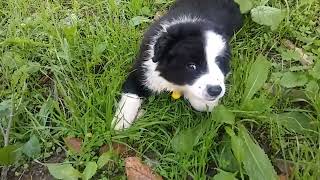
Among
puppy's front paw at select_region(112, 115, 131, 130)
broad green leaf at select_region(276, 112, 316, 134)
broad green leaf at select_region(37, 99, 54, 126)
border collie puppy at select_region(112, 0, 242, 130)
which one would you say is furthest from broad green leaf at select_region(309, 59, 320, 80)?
broad green leaf at select_region(37, 99, 54, 126)

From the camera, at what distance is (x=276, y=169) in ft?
9.01

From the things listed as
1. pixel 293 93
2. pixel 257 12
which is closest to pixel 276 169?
pixel 293 93

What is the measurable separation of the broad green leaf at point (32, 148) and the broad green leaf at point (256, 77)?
1150 mm

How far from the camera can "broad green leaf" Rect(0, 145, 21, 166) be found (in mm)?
2715

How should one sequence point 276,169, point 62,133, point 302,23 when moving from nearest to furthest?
point 276,169
point 62,133
point 302,23

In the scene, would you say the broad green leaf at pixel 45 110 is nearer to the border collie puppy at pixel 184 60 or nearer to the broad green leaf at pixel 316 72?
the border collie puppy at pixel 184 60

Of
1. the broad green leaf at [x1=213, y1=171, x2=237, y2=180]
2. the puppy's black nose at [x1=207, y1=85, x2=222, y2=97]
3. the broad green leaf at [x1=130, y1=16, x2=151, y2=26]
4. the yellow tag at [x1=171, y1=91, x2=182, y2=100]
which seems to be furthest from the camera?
the broad green leaf at [x1=130, y1=16, x2=151, y2=26]

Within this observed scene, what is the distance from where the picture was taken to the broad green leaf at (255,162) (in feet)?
8.38

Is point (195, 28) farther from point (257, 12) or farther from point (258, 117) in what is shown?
point (257, 12)

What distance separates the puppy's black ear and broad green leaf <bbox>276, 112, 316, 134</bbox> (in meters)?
0.72

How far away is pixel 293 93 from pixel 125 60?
104cm

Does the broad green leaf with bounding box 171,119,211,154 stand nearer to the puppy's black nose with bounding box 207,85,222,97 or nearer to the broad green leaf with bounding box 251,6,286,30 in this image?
the puppy's black nose with bounding box 207,85,222,97

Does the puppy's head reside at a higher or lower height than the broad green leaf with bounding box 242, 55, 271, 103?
higher

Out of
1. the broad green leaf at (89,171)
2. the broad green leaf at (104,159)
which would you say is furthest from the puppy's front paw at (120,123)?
the broad green leaf at (89,171)
